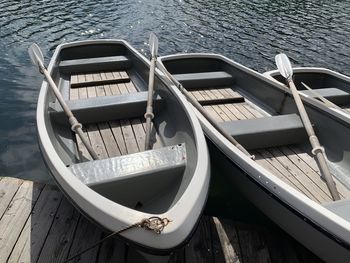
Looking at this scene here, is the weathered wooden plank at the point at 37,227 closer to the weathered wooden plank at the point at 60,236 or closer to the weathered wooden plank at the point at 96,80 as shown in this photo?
the weathered wooden plank at the point at 60,236

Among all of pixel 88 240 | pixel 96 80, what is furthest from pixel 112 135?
pixel 96 80

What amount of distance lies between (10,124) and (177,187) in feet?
20.5

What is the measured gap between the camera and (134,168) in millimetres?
4227

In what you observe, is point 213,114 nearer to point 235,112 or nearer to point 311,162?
point 235,112

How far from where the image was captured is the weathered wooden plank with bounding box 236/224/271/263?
4.76 metres

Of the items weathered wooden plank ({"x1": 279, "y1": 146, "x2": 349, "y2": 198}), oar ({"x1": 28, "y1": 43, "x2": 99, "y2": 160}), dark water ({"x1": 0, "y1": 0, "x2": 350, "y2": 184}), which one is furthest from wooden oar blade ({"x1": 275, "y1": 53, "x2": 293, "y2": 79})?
dark water ({"x1": 0, "y1": 0, "x2": 350, "y2": 184})

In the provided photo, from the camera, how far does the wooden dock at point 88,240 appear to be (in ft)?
15.1

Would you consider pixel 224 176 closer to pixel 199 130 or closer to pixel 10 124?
pixel 199 130

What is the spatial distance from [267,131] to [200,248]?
2.17m

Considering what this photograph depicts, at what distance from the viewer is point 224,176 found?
5.58 m

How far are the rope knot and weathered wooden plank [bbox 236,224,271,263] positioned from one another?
2.18m

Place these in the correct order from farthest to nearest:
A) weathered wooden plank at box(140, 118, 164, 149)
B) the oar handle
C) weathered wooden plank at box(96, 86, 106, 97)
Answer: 1. weathered wooden plank at box(96, 86, 106, 97)
2. weathered wooden plank at box(140, 118, 164, 149)
3. the oar handle

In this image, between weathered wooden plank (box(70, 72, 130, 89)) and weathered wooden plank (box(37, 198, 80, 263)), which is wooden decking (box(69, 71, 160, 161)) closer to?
weathered wooden plank (box(70, 72, 130, 89))

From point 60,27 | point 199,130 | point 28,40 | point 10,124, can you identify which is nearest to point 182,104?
point 199,130
